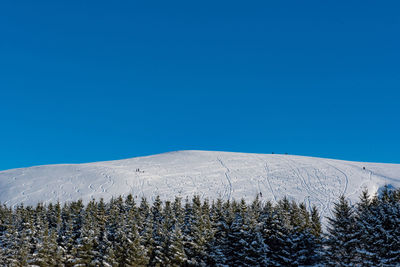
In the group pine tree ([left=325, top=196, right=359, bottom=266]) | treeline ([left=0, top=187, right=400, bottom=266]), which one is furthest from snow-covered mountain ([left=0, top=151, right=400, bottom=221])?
pine tree ([left=325, top=196, right=359, bottom=266])

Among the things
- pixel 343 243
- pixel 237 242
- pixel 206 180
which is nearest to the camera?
pixel 343 243

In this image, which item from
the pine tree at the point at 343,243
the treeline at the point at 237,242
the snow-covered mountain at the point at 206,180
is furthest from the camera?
the snow-covered mountain at the point at 206,180

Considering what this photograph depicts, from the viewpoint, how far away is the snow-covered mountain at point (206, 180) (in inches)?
3565

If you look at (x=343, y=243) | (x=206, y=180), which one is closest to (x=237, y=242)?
(x=343, y=243)

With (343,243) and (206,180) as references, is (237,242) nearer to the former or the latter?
(343,243)

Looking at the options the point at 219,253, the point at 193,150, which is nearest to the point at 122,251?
the point at 219,253

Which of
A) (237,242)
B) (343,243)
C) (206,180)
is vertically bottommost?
(237,242)

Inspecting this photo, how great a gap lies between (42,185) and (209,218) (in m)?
77.1

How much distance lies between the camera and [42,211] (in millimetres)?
58438

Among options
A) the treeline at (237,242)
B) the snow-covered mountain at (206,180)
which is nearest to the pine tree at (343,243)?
the treeline at (237,242)

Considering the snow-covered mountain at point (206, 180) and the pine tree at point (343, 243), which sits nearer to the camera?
the pine tree at point (343, 243)

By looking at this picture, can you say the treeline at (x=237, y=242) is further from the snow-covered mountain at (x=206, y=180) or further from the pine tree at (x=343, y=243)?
the snow-covered mountain at (x=206, y=180)

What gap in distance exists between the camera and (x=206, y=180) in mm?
105625

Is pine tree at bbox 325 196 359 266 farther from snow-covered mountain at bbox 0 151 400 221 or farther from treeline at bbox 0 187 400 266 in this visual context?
snow-covered mountain at bbox 0 151 400 221
